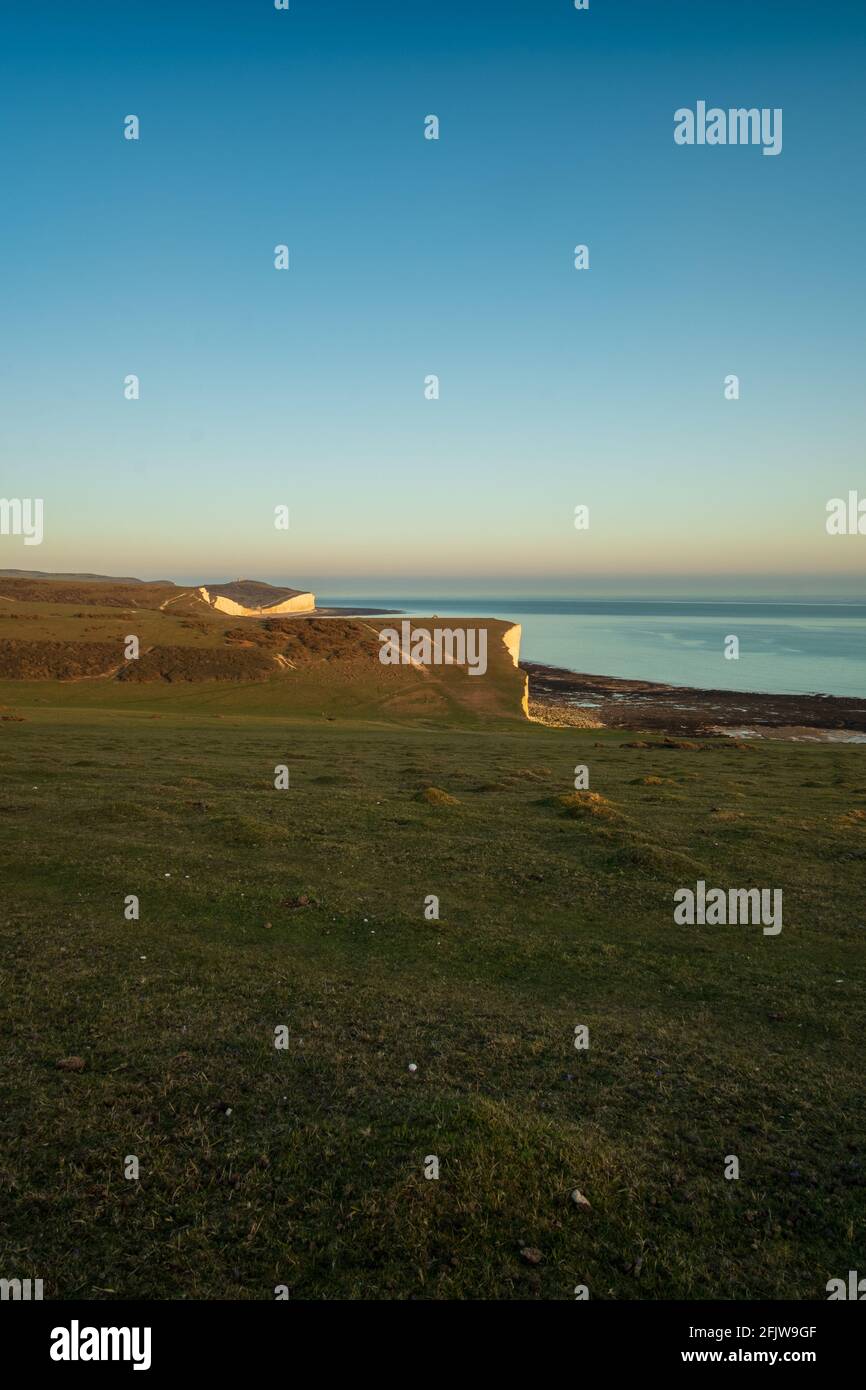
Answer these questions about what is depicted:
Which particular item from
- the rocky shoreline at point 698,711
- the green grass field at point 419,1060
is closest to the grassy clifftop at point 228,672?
the rocky shoreline at point 698,711

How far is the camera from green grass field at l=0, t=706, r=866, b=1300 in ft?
23.5

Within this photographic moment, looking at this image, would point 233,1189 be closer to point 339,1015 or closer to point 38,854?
point 339,1015

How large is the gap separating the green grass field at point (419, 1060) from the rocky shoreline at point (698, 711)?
60.4m

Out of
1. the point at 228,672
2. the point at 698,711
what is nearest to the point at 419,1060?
the point at 228,672

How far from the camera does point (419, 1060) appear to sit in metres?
10.8

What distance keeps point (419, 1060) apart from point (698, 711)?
92.6m

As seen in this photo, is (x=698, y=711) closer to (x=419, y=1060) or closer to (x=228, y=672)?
(x=228, y=672)

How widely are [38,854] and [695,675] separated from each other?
132716 millimetres

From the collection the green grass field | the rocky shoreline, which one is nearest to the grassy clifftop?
the rocky shoreline

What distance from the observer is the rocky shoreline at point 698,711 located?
82.4m

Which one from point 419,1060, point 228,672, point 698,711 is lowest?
point 698,711

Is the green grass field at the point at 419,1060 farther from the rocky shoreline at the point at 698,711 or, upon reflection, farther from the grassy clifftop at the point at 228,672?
the rocky shoreline at the point at 698,711

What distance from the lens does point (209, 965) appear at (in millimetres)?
14133
